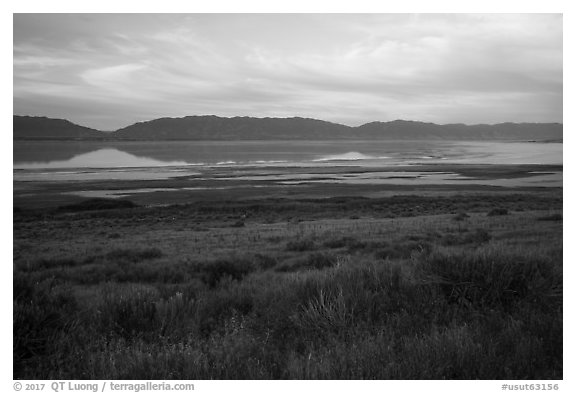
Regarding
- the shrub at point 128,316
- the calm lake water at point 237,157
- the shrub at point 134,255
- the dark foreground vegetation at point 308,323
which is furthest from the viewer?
the calm lake water at point 237,157

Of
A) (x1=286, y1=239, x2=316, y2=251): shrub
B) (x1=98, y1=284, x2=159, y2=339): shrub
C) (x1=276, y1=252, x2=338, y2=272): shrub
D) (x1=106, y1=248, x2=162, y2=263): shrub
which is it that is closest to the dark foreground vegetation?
(x1=98, y1=284, x2=159, y2=339): shrub

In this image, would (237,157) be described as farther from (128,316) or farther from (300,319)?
(300,319)

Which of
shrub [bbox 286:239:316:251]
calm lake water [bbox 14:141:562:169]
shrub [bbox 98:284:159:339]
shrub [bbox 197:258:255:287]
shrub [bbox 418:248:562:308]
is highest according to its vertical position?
calm lake water [bbox 14:141:562:169]

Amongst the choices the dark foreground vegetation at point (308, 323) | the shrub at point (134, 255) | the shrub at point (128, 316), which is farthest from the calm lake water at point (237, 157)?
the shrub at point (128, 316)

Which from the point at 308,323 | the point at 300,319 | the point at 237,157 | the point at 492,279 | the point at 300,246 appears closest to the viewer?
the point at 308,323

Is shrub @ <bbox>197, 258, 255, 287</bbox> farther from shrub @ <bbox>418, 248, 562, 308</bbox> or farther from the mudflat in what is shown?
shrub @ <bbox>418, 248, 562, 308</bbox>

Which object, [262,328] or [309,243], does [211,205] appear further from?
[262,328]

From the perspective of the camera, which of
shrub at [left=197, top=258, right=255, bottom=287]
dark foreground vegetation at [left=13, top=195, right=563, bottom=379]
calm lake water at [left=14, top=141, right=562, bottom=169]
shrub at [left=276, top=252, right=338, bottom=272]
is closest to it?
dark foreground vegetation at [left=13, top=195, right=563, bottom=379]

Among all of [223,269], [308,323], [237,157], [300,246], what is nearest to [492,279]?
[308,323]

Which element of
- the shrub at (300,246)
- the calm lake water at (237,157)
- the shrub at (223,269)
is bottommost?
the shrub at (300,246)

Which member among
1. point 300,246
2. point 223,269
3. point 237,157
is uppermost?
point 237,157

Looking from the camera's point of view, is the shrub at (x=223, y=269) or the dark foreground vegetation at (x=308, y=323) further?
the shrub at (x=223, y=269)

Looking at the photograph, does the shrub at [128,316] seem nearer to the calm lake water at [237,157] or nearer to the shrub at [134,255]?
the shrub at [134,255]

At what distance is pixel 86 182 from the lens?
45.4 meters
